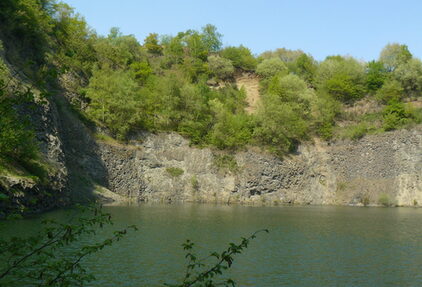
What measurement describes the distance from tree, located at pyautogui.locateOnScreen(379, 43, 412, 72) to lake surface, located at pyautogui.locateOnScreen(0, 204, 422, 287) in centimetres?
6211

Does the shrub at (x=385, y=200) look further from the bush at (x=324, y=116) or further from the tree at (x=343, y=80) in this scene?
the tree at (x=343, y=80)

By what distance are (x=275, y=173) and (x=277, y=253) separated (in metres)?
44.0

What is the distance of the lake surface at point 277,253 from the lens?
18141 millimetres

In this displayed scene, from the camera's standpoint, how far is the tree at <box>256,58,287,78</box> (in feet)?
311

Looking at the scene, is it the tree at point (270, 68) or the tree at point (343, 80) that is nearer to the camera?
the tree at point (343, 80)

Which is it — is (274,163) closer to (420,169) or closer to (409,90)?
(420,169)

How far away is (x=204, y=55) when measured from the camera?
327 ft

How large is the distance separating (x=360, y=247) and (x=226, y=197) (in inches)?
1532

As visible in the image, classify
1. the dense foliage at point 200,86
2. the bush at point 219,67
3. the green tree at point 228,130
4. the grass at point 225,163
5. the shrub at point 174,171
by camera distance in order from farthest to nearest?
1. the bush at point 219,67
2. the green tree at point 228,130
3. the grass at point 225,163
4. the shrub at point 174,171
5. the dense foliage at point 200,86

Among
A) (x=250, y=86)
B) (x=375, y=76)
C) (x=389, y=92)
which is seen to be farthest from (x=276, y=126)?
(x=375, y=76)

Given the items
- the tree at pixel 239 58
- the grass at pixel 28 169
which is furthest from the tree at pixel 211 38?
the grass at pixel 28 169

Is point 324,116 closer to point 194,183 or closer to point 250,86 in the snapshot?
point 250,86

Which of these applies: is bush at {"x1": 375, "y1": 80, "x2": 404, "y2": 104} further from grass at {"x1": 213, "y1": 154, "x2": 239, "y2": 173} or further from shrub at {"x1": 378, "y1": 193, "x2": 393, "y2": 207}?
grass at {"x1": 213, "y1": 154, "x2": 239, "y2": 173}

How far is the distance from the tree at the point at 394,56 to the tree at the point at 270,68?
21699mm
